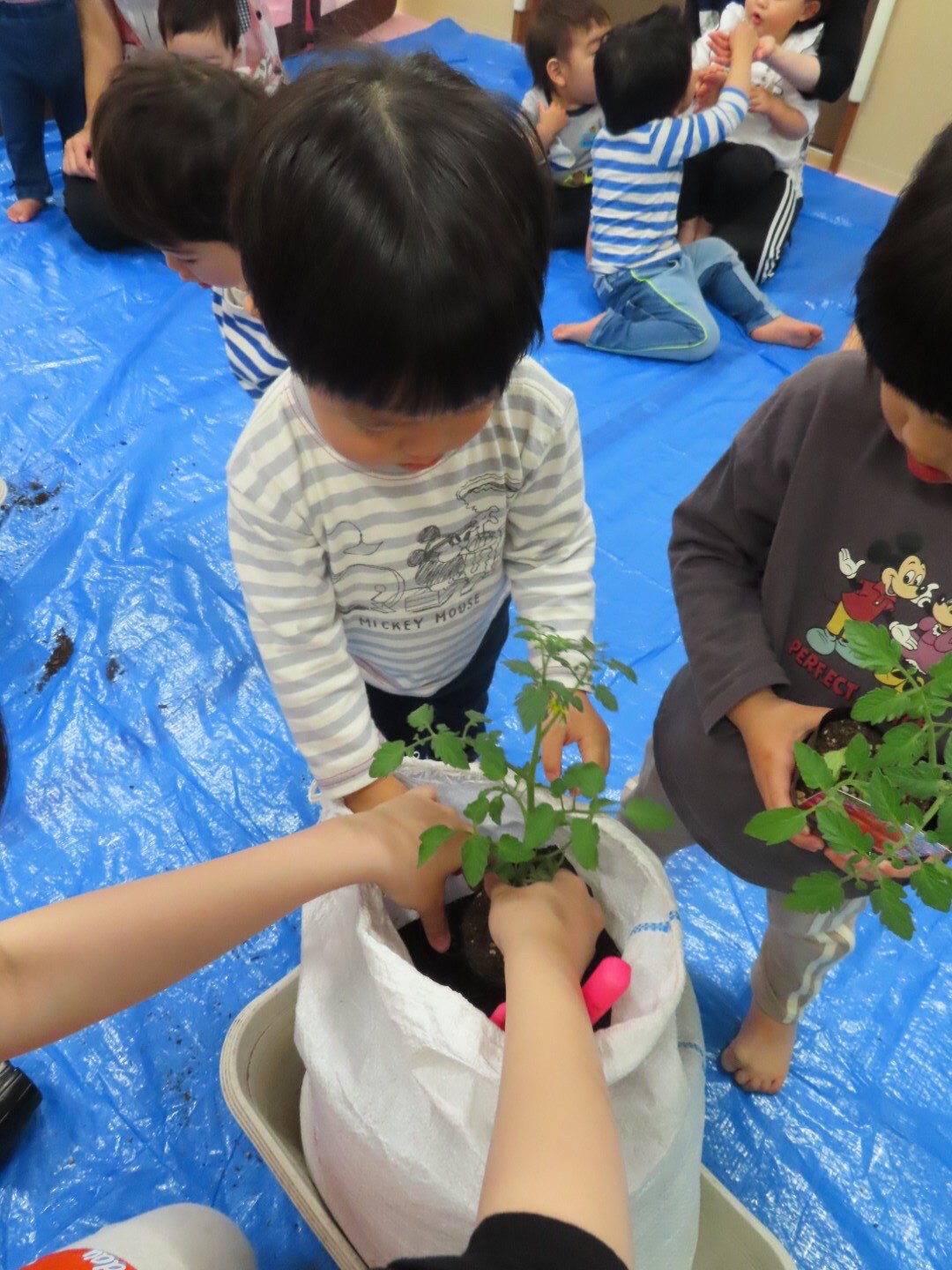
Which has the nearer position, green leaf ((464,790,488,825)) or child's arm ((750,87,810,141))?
green leaf ((464,790,488,825))

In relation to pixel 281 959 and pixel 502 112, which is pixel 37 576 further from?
pixel 502 112

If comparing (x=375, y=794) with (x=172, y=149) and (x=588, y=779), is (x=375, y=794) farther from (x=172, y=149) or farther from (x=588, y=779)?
(x=172, y=149)

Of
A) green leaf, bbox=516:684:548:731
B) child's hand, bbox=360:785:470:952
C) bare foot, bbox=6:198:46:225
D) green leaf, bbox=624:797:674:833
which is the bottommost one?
bare foot, bbox=6:198:46:225

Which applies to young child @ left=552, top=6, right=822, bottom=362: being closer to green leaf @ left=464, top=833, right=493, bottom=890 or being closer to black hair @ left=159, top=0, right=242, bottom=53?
black hair @ left=159, top=0, right=242, bottom=53

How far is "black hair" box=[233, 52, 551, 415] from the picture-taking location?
48 cm

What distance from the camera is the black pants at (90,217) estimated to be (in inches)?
78.7

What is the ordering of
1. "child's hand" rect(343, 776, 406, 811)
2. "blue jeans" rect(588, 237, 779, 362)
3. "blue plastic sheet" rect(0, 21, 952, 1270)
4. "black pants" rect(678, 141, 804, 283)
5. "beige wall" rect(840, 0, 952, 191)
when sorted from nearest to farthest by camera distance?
1. "child's hand" rect(343, 776, 406, 811)
2. "blue plastic sheet" rect(0, 21, 952, 1270)
3. "blue jeans" rect(588, 237, 779, 362)
4. "black pants" rect(678, 141, 804, 283)
5. "beige wall" rect(840, 0, 952, 191)

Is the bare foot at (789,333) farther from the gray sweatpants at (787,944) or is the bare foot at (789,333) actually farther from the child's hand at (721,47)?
the gray sweatpants at (787,944)

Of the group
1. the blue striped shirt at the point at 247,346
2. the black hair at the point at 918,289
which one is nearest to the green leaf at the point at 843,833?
the black hair at the point at 918,289

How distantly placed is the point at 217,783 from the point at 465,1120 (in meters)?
0.76

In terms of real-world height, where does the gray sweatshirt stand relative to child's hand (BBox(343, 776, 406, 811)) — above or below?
above

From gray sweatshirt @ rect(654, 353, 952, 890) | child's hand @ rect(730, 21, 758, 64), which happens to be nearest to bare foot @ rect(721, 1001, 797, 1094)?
gray sweatshirt @ rect(654, 353, 952, 890)

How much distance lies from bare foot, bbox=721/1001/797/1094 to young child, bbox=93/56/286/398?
0.89 m

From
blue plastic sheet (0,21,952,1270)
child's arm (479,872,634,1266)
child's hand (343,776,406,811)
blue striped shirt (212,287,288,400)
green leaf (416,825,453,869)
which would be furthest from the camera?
blue striped shirt (212,287,288,400)
